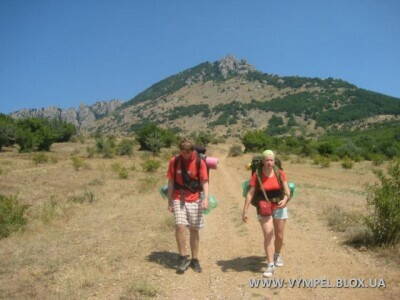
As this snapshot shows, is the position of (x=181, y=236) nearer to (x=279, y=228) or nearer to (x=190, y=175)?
(x=190, y=175)

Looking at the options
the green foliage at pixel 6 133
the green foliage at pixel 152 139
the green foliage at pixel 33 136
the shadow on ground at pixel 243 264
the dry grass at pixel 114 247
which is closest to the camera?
the dry grass at pixel 114 247

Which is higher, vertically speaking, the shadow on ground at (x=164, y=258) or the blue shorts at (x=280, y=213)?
the blue shorts at (x=280, y=213)

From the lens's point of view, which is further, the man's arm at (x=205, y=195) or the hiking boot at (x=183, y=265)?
the hiking boot at (x=183, y=265)

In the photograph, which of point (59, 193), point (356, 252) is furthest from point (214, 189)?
point (356, 252)

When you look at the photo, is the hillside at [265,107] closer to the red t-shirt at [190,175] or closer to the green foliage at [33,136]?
the green foliage at [33,136]

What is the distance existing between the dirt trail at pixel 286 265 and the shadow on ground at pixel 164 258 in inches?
19.0

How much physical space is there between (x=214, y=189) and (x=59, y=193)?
638 cm

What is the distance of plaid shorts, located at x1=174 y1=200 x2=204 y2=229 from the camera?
6090mm

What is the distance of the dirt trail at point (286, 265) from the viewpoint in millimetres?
5297

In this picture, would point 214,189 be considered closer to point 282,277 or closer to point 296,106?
point 282,277

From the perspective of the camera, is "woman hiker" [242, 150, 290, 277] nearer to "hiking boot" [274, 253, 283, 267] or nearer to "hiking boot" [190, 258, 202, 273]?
"hiking boot" [274, 253, 283, 267]

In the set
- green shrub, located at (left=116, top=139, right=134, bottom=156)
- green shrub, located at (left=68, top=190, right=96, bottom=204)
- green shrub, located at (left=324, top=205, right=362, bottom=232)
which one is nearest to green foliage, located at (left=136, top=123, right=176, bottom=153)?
green shrub, located at (left=116, top=139, right=134, bottom=156)

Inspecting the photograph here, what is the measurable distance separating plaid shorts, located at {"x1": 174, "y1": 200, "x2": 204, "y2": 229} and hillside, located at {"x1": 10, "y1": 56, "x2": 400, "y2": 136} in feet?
366

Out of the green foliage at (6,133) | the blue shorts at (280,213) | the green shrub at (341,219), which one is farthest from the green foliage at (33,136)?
the blue shorts at (280,213)
